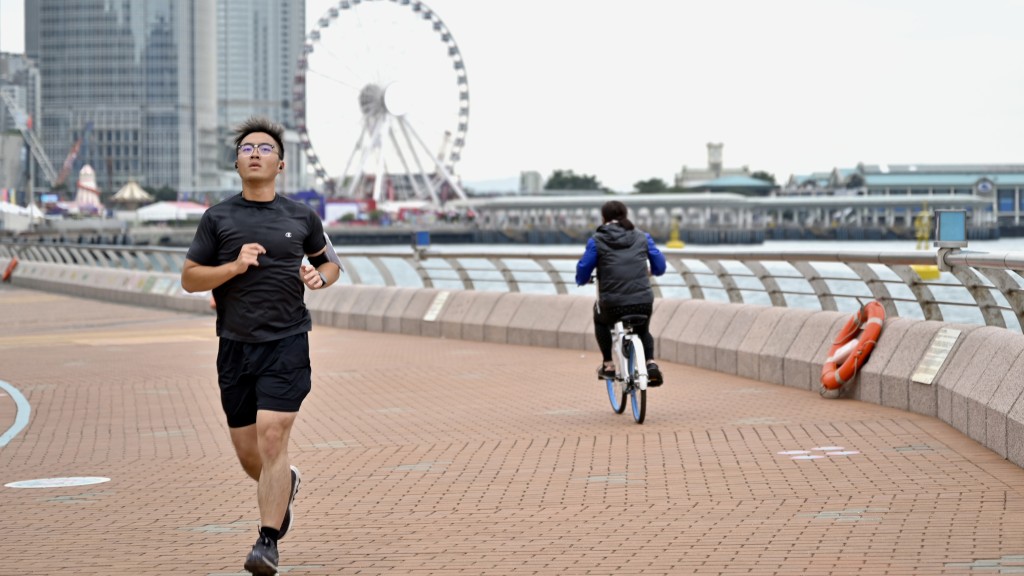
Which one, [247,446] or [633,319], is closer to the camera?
[247,446]

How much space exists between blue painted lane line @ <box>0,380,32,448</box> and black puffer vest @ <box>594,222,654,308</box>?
4.51 m

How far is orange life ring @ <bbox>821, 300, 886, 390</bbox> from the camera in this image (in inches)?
510

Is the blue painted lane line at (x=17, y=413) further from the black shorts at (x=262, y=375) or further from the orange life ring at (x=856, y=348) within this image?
the orange life ring at (x=856, y=348)

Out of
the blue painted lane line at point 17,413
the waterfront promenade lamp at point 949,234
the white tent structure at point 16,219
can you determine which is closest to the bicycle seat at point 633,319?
the waterfront promenade lamp at point 949,234

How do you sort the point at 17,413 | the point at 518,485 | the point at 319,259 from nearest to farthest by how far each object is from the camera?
the point at 319,259
the point at 518,485
the point at 17,413

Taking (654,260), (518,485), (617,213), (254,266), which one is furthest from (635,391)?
(254,266)

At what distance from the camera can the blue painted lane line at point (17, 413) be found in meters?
11.7

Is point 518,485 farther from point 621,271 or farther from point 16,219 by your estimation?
point 16,219

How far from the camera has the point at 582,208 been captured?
177m

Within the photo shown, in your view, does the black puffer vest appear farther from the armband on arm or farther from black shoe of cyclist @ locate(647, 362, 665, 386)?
the armband on arm

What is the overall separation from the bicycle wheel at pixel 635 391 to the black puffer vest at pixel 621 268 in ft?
1.38

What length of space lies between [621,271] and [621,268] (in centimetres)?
2

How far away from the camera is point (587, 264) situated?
12.2m

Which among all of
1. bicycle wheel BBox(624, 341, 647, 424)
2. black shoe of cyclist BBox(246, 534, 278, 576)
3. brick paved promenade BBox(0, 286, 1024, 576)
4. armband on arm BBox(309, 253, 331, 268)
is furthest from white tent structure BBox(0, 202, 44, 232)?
black shoe of cyclist BBox(246, 534, 278, 576)
